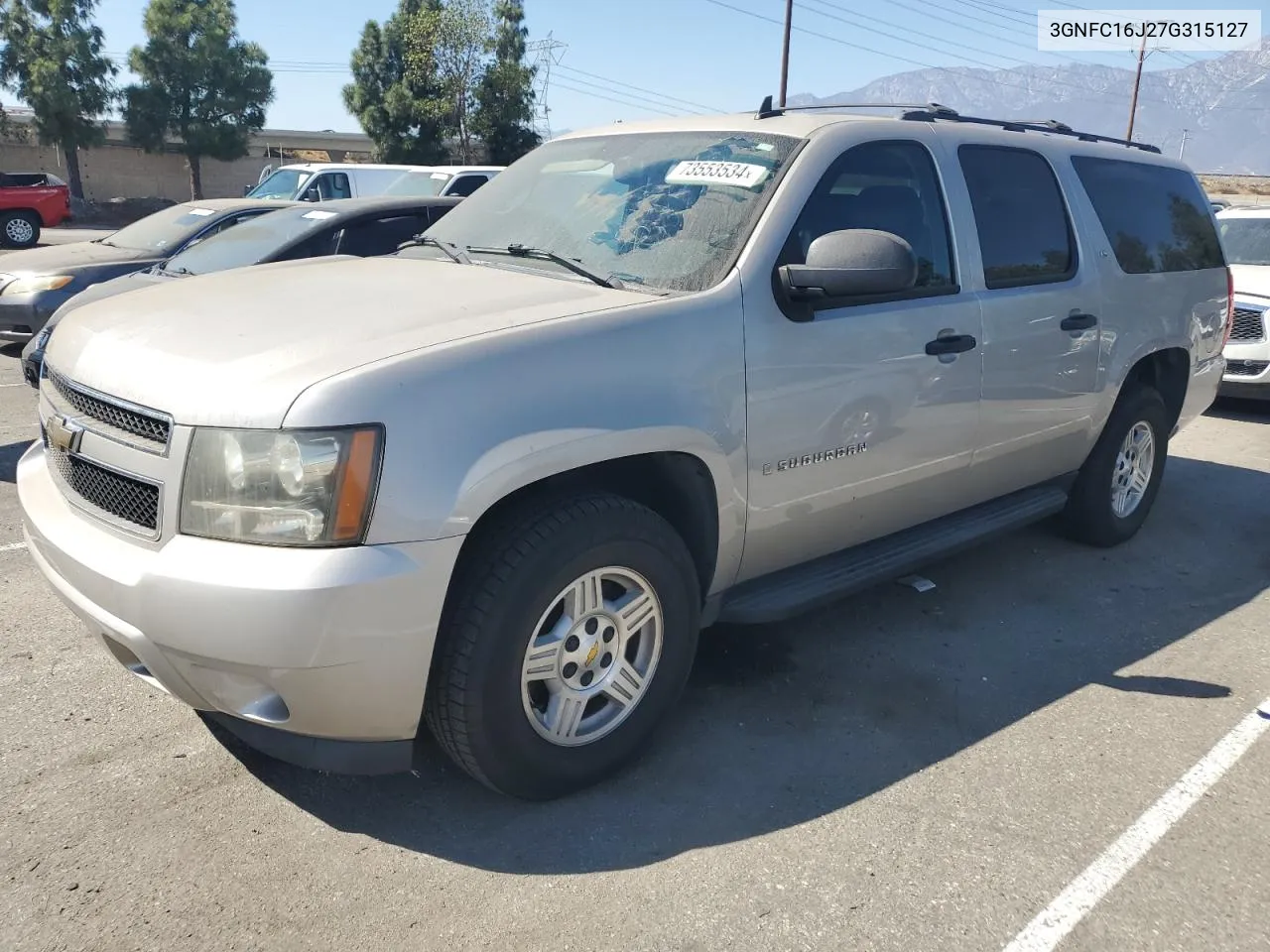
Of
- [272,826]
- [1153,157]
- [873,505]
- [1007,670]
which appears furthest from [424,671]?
[1153,157]

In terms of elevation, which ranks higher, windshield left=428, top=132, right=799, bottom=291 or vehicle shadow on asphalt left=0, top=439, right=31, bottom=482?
windshield left=428, top=132, right=799, bottom=291

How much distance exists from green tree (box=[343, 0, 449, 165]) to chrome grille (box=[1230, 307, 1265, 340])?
3153 centimetres

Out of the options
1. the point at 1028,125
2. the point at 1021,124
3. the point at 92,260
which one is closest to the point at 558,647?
the point at 1021,124

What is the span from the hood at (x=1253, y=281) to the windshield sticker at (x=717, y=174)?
7.31m

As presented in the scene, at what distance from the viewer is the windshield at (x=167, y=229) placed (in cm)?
899

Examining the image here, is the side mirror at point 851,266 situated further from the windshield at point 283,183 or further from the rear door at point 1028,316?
the windshield at point 283,183

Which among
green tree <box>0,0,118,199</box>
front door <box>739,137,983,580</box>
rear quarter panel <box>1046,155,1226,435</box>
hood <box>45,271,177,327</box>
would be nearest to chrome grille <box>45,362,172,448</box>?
front door <box>739,137,983,580</box>

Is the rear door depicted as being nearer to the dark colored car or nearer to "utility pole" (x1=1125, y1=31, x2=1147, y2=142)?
the dark colored car

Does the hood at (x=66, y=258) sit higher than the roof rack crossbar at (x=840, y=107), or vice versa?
the roof rack crossbar at (x=840, y=107)

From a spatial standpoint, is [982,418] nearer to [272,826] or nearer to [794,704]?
[794,704]

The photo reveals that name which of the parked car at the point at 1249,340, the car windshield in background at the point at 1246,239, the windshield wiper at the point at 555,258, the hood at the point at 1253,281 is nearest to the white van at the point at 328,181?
the car windshield in background at the point at 1246,239

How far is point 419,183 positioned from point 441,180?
1.77ft

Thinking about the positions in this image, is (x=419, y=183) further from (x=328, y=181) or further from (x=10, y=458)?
(x=10, y=458)

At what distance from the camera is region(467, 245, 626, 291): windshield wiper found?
3.17 m
